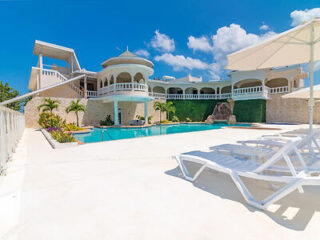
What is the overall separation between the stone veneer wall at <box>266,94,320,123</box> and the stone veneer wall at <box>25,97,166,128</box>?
14.4 meters

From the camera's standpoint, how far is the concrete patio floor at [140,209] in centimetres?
181

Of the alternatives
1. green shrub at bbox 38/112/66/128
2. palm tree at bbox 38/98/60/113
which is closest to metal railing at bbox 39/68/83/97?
palm tree at bbox 38/98/60/113

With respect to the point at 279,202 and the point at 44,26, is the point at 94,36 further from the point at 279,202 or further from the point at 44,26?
the point at 279,202

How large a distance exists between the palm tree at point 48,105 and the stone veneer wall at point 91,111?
0.53 metres

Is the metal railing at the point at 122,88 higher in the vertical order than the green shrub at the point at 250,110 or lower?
higher

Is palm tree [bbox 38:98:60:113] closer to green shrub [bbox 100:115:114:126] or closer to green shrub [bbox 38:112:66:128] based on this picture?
green shrub [bbox 38:112:66:128]

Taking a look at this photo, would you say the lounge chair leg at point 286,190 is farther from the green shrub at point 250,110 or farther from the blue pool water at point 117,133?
the green shrub at point 250,110

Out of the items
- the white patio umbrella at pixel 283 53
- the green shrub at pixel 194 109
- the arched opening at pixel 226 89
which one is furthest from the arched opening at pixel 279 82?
the white patio umbrella at pixel 283 53

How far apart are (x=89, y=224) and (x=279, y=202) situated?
2763 mm

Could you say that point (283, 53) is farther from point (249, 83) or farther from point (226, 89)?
point (226, 89)

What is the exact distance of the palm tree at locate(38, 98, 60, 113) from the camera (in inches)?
581

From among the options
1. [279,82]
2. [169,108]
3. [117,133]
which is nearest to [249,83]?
[279,82]

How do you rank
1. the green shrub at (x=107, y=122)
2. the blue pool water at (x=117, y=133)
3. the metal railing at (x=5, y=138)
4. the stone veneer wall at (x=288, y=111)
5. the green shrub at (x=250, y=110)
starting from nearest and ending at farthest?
the metal railing at (x=5, y=138)
the blue pool water at (x=117, y=133)
the stone veneer wall at (x=288, y=111)
the green shrub at (x=107, y=122)
the green shrub at (x=250, y=110)

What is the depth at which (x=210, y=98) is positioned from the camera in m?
25.7
